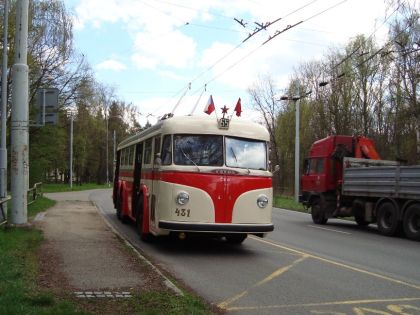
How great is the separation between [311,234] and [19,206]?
27.4 ft

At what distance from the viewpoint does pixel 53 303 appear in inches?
254

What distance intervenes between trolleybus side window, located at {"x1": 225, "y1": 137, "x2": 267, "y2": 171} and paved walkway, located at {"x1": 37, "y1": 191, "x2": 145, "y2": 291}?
113 inches

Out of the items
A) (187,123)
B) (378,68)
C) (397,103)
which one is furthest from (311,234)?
(378,68)

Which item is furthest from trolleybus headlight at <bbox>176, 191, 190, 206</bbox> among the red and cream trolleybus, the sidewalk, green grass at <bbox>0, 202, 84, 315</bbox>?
green grass at <bbox>0, 202, 84, 315</bbox>

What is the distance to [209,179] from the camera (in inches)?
440

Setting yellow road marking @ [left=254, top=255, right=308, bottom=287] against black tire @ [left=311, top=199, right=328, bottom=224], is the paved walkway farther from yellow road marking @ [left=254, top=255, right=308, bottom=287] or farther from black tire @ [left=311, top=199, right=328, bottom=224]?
black tire @ [left=311, top=199, right=328, bottom=224]

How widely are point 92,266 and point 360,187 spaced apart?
11491mm

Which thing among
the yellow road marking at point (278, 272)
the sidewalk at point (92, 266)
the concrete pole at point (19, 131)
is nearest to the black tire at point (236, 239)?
the yellow road marking at point (278, 272)

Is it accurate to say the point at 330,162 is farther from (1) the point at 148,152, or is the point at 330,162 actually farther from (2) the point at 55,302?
(2) the point at 55,302

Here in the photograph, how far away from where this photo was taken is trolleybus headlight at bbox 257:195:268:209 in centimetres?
1148

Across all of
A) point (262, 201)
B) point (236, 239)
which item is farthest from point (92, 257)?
point (236, 239)

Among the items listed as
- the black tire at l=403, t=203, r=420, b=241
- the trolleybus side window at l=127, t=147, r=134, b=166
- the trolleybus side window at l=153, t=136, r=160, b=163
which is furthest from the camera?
the trolleybus side window at l=127, t=147, r=134, b=166

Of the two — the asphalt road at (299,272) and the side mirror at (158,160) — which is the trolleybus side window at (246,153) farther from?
the asphalt road at (299,272)

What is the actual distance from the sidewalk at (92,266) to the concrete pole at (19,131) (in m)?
0.97
